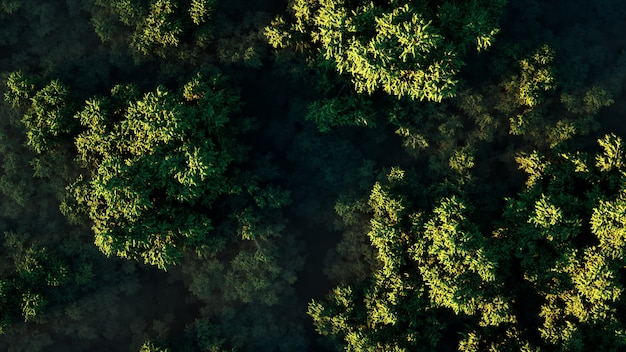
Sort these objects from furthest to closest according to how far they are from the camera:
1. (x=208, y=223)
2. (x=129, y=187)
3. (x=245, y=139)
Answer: (x=245, y=139)
(x=208, y=223)
(x=129, y=187)

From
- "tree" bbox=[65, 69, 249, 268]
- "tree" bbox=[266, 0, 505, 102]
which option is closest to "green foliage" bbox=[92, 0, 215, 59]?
"tree" bbox=[65, 69, 249, 268]

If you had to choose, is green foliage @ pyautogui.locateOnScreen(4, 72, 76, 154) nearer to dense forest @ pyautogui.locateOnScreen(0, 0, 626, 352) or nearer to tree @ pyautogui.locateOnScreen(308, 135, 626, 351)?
dense forest @ pyautogui.locateOnScreen(0, 0, 626, 352)

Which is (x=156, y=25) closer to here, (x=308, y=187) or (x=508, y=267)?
(x=308, y=187)

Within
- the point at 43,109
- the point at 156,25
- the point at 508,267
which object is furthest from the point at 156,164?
the point at 508,267

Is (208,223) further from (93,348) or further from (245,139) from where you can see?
(93,348)

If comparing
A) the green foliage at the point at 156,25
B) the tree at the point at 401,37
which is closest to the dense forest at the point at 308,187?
the green foliage at the point at 156,25

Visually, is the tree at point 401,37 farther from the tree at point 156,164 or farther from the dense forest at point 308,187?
the tree at point 156,164

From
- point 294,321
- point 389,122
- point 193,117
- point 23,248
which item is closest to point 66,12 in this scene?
point 193,117
